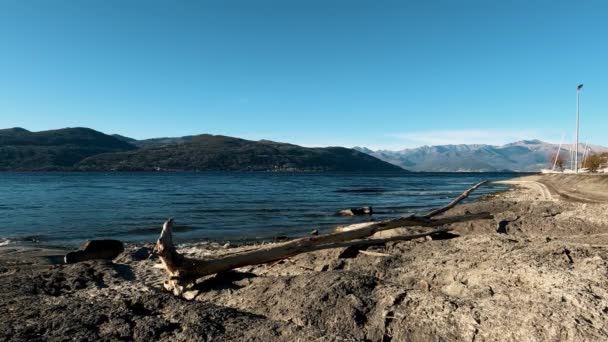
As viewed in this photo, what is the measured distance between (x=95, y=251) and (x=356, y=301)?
10572mm

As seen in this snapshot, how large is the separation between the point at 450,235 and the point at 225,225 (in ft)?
53.1

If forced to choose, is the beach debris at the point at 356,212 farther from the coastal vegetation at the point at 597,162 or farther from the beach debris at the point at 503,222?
the coastal vegetation at the point at 597,162

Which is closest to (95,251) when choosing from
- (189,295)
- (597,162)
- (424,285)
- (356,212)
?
(189,295)

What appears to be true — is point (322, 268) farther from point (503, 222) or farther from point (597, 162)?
point (597, 162)

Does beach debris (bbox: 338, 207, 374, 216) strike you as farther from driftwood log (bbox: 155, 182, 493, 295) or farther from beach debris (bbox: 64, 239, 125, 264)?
beach debris (bbox: 64, 239, 125, 264)

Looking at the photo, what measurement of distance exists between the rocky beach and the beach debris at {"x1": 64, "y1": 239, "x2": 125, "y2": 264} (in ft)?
11.0

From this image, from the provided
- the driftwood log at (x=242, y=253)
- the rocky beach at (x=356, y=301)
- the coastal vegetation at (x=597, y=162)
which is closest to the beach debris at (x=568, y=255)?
the rocky beach at (x=356, y=301)

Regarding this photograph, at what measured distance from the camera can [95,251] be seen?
13.2m

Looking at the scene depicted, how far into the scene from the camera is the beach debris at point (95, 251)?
1266 centimetres

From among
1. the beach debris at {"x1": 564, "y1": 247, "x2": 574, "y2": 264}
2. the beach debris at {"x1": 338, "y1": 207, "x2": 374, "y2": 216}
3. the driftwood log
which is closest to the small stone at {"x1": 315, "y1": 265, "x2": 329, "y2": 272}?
the driftwood log

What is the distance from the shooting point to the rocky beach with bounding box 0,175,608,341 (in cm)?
523

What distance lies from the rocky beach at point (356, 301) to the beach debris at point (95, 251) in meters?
3.35

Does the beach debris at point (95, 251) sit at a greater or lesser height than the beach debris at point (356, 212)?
greater

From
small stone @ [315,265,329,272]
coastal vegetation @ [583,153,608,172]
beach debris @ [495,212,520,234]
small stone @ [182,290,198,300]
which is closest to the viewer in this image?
small stone @ [182,290,198,300]
